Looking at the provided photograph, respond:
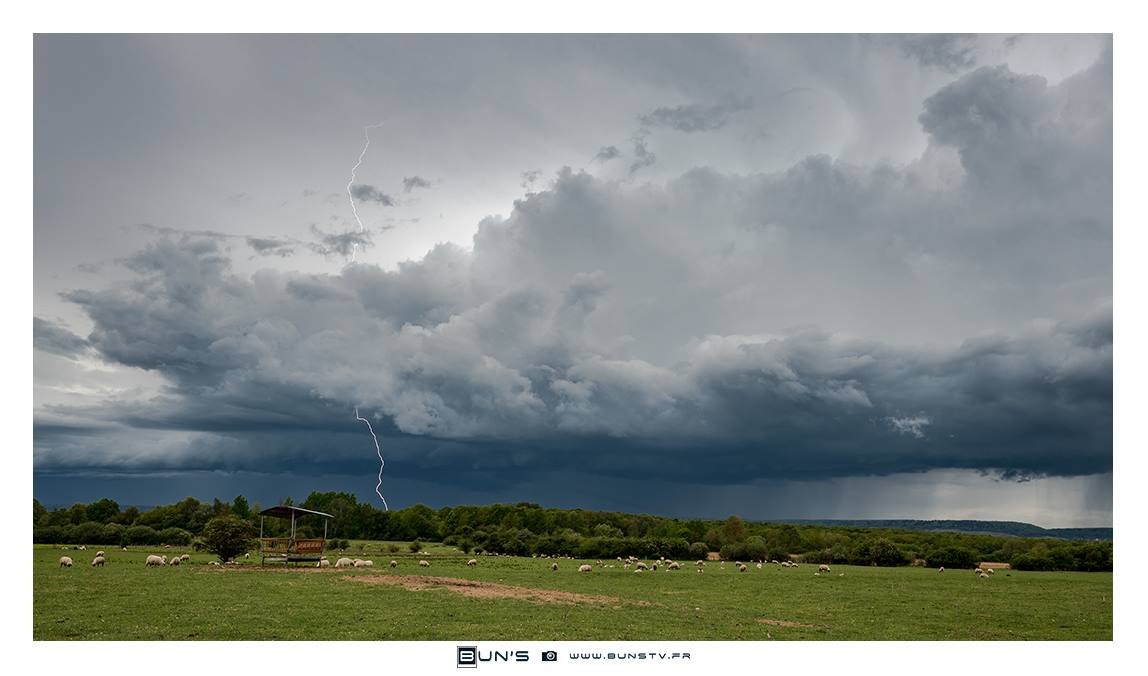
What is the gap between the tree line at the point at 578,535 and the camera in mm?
72125

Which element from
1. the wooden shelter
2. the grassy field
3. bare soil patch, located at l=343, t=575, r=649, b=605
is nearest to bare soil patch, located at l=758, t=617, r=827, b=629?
the grassy field

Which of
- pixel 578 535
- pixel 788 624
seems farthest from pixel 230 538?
pixel 578 535

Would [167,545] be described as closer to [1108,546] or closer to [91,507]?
[91,507]

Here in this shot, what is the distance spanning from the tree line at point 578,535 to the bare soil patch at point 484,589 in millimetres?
13465

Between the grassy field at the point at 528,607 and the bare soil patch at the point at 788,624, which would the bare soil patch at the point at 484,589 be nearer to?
the grassy field at the point at 528,607

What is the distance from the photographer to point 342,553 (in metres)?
69.7

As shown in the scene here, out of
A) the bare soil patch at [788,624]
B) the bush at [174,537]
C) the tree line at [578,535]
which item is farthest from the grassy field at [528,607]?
the bush at [174,537]

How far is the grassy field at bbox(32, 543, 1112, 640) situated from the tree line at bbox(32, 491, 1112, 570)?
15502mm

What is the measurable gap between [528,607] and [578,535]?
197ft

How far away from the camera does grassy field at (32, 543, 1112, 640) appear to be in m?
24.3

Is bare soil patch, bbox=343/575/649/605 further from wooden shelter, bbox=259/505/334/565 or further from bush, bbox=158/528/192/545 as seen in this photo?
bush, bbox=158/528/192/545

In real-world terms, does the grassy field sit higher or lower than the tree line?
higher
